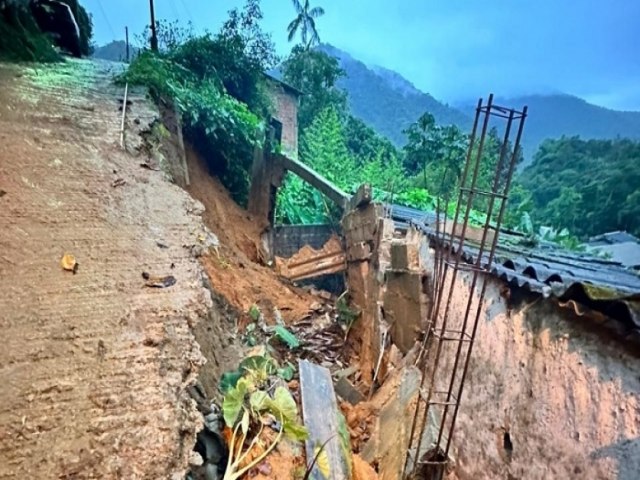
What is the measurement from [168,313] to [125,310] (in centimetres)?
22

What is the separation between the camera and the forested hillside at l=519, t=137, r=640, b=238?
16.1 meters

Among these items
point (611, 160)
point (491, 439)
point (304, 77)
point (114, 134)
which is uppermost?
point (304, 77)

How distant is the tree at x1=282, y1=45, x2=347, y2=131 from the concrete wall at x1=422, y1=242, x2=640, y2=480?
18.7 metres

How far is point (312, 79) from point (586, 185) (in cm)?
1344

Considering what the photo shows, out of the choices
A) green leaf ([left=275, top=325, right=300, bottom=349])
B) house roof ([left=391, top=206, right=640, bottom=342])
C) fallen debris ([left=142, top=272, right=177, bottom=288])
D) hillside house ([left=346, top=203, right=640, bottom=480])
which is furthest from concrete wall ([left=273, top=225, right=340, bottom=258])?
fallen debris ([left=142, top=272, right=177, bottom=288])

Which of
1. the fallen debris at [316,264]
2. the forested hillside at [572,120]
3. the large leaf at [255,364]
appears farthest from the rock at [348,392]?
the forested hillside at [572,120]

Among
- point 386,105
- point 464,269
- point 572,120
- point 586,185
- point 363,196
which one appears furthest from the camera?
point 572,120

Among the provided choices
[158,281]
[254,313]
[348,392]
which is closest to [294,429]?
[158,281]

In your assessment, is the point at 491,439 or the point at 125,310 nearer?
the point at 125,310

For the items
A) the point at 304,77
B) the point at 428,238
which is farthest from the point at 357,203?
the point at 304,77

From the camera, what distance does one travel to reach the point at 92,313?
2246 mm

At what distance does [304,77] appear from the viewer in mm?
21250

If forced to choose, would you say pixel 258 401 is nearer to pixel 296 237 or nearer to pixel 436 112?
pixel 296 237

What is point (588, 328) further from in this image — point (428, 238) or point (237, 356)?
point (428, 238)
